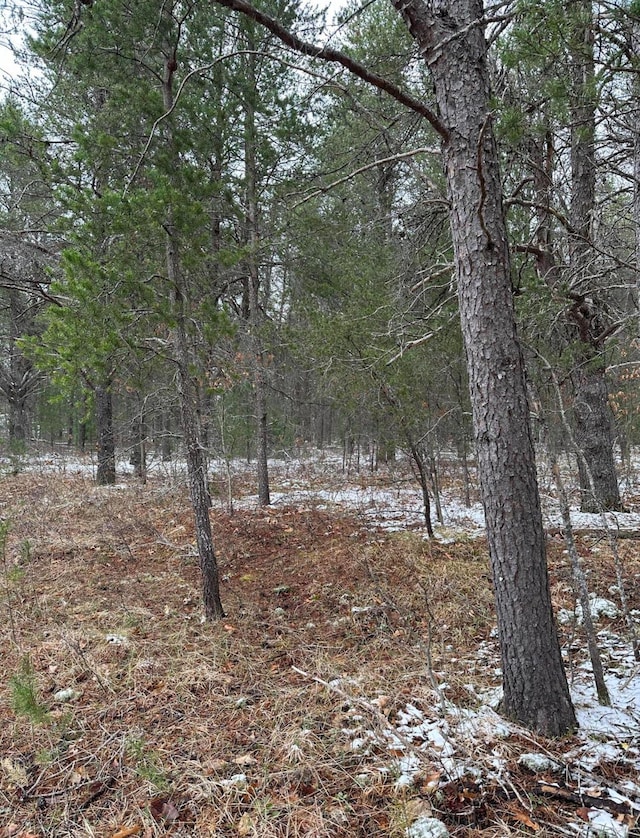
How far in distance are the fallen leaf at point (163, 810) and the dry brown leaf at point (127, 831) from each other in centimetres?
7

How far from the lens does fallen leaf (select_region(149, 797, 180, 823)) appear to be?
2135mm

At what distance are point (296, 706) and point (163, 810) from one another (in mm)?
923

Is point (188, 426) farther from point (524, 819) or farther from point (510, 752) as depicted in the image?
point (524, 819)

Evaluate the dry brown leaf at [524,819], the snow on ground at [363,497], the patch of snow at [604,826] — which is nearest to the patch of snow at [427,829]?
the dry brown leaf at [524,819]

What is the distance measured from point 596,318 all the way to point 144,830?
23.1ft

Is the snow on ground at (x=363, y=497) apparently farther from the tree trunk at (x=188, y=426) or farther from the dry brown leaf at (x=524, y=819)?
the tree trunk at (x=188, y=426)

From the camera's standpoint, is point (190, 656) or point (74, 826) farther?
point (190, 656)

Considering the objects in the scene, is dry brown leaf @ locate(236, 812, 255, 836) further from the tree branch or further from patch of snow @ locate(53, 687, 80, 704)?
the tree branch

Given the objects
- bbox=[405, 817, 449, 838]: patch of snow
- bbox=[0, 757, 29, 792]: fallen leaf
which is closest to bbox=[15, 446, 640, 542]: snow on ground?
bbox=[405, 817, 449, 838]: patch of snow

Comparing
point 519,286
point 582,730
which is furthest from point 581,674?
point 519,286

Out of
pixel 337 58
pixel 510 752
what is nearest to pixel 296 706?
pixel 510 752

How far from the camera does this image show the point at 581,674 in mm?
2998

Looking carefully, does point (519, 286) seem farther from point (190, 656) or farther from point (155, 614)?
point (155, 614)

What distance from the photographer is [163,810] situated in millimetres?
2178
